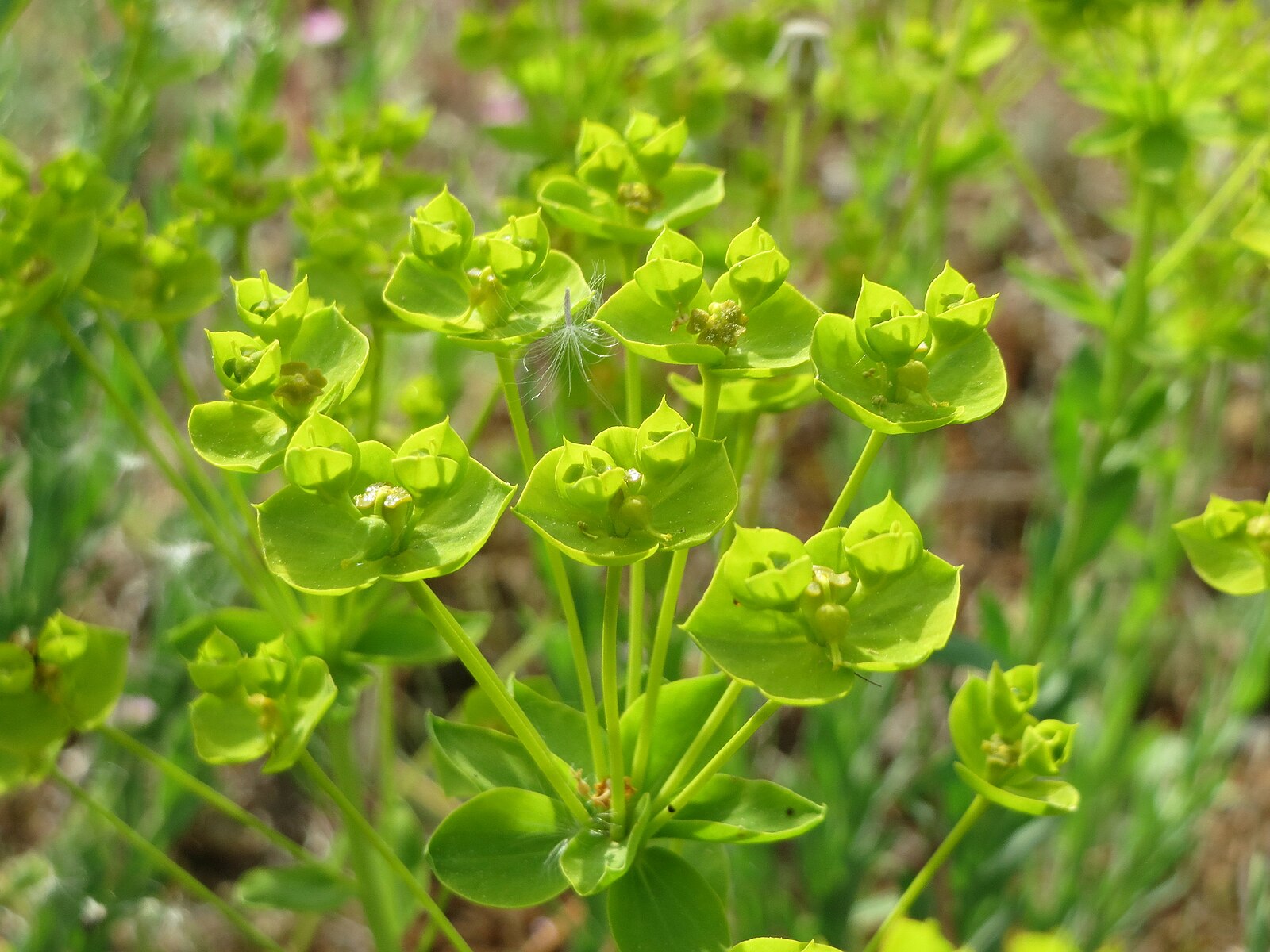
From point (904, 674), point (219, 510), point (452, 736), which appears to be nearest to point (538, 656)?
point (904, 674)

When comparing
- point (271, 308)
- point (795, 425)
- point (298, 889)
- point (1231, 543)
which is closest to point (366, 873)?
point (298, 889)

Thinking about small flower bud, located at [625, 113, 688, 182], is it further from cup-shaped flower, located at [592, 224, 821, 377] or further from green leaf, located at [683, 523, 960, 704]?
green leaf, located at [683, 523, 960, 704]

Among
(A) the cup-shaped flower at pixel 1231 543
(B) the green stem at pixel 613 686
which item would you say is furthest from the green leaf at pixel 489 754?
(A) the cup-shaped flower at pixel 1231 543

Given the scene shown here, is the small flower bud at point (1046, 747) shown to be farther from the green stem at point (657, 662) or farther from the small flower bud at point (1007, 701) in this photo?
the green stem at point (657, 662)

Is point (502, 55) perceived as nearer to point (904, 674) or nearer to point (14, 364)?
point (14, 364)

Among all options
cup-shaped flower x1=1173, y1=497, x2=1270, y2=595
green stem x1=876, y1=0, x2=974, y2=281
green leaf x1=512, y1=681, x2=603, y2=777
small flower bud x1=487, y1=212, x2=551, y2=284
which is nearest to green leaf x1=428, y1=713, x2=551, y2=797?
green leaf x1=512, y1=681, x2=603, y2=777
